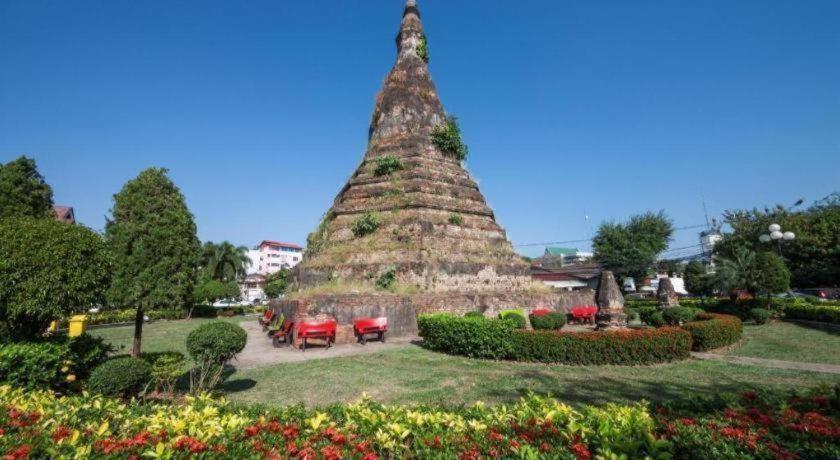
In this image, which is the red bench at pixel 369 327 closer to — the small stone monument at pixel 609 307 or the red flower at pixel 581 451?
the small stone monument at pixel 609 307

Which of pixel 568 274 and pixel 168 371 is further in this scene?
pixel 568 274

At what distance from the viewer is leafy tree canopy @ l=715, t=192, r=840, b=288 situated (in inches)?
1460

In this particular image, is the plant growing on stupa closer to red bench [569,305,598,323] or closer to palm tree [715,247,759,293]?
red bench [569,305,598,323]

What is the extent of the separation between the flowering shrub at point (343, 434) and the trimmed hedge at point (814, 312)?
2217cm

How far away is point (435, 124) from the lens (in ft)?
85.0

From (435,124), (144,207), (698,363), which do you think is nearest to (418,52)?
(435,124)

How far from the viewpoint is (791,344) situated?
A: 1491 cm

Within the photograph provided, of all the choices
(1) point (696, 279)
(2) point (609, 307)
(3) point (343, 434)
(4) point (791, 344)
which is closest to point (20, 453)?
(3) point (343, 434)

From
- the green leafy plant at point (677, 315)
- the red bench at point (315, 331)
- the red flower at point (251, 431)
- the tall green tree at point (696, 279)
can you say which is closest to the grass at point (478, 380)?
the red bench at point (315, 331)

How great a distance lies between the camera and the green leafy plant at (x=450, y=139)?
25172 millimetres

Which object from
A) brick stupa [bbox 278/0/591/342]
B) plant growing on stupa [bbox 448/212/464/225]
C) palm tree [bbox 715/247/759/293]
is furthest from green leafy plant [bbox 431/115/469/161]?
palm tree [bbox 715/247/759/293]

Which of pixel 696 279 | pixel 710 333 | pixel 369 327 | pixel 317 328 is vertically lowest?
pixel 710 333

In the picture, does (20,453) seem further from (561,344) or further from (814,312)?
(814,312)

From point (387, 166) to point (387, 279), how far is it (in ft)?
24.1
